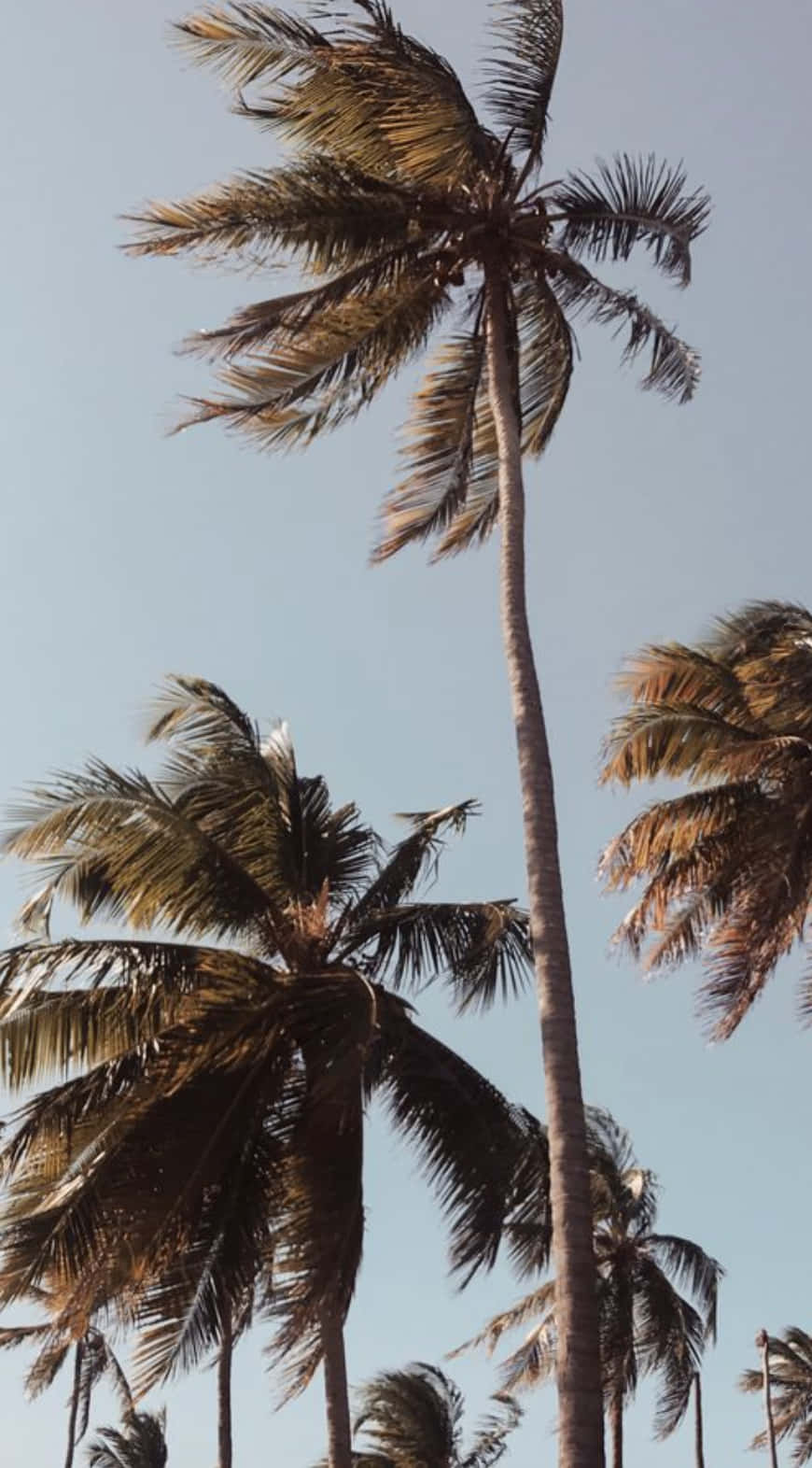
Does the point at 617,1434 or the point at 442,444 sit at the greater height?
the point at 442,444

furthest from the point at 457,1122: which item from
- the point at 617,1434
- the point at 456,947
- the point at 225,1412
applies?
the point at 617,1434

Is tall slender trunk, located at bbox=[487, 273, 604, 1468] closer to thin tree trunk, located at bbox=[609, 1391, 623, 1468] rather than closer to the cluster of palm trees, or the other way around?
the cluster of palm trees

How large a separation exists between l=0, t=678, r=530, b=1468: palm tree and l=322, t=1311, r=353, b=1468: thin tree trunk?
0.02 meters

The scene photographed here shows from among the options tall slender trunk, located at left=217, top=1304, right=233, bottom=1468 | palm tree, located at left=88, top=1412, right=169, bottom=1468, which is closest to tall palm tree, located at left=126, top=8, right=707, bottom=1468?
tall slender trunk, located at left=217, top=1304, right=233, bottom=1468

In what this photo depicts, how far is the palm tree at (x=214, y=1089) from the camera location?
49.7 feet

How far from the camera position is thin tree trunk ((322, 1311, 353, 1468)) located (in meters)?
16.7

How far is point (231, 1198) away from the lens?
1586 cm

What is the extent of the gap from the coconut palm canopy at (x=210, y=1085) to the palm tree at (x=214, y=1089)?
0.02 metres

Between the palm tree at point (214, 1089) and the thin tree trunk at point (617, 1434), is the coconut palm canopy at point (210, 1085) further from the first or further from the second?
the thin tree trunk at point (617, 1434)

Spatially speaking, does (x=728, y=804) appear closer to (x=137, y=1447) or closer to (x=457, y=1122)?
(x=457, y=1122)

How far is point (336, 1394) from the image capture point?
56.0 feet

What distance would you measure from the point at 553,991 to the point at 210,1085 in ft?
12.5

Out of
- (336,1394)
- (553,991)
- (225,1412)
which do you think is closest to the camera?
(553,991)

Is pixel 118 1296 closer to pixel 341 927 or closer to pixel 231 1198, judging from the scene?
pixel 231 1198
